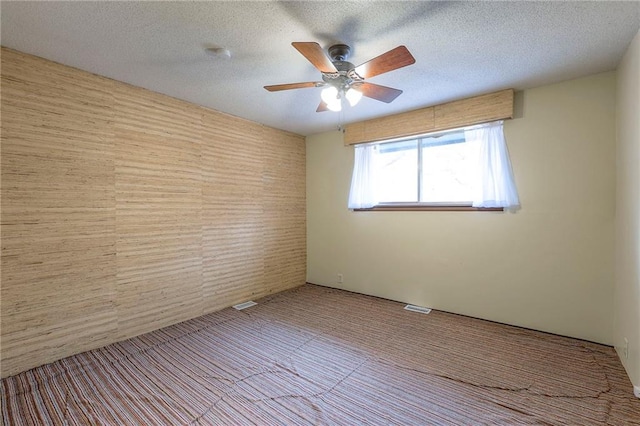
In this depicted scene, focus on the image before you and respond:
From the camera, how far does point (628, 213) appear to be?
7.11ft

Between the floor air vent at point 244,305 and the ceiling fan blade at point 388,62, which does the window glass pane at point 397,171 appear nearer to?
the ceiling fan blade at point 388,62

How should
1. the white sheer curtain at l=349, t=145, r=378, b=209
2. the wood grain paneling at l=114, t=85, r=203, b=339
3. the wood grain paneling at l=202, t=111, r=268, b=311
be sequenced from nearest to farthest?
the wood grain paneling at l=114, t=85, r=203, b=339 < the wood grain paneling at l=202, t=111, r=268, b=311 < the white sheer curtain at l=349, t=145, r=378, b=209

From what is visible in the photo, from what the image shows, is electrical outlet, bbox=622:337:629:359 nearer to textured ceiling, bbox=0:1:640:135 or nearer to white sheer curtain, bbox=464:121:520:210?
white sheer curtain, bbox=464:121:520:210

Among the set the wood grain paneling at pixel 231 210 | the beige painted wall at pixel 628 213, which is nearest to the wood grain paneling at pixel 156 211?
the wood grain paneling at pixel 231 210

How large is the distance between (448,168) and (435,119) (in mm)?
612

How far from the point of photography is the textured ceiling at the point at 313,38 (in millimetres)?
1737

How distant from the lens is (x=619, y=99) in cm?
242

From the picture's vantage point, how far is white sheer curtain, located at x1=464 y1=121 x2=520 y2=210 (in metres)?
2.98

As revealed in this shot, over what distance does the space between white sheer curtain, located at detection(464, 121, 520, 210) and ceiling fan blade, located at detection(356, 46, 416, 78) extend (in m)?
1.81

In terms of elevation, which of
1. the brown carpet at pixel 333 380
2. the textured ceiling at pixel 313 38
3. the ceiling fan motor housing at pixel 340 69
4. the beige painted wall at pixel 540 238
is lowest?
the brown carpet at pixel 333 380

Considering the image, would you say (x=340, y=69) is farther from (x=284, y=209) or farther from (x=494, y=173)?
(x=284, y=209)

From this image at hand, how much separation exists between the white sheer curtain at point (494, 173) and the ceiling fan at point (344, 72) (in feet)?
4.79

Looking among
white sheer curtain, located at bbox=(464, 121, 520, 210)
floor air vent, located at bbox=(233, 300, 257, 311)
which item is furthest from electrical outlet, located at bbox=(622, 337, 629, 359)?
floor air vent, located at bbox=(233, 300, 257, 311)

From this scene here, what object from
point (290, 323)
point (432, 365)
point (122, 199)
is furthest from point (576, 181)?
point (122, 199)
